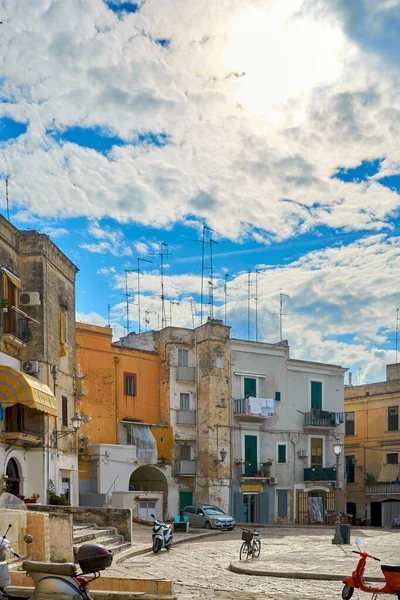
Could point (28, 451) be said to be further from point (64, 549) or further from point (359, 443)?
point (359, 443)

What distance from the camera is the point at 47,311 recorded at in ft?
95.7

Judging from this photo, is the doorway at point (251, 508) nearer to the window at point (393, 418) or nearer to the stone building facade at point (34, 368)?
the window at point (393, 418)

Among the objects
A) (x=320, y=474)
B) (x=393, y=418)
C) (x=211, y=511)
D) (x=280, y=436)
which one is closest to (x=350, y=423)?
(x=393, y=418)

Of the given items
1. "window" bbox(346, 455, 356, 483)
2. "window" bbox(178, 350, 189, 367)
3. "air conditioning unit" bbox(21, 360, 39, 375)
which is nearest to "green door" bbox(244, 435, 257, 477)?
"window" bbox(178, 350, 189, 367)

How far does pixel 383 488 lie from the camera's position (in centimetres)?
4975

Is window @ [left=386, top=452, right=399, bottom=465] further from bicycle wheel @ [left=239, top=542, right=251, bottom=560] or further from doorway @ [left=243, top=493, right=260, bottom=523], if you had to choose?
bicycle wheel @ [left=239, top=542, right=251, bottom=560]

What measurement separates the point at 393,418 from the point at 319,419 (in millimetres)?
6331

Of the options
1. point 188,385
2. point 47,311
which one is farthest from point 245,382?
point 47,311

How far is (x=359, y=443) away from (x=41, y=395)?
32.3 m

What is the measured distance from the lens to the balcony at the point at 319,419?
159 feet

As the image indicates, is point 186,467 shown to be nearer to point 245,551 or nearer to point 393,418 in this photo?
point 393,418

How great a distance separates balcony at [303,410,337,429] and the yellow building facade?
16.5 feet

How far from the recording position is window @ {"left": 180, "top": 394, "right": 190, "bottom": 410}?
149 ft

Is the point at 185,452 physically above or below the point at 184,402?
below
